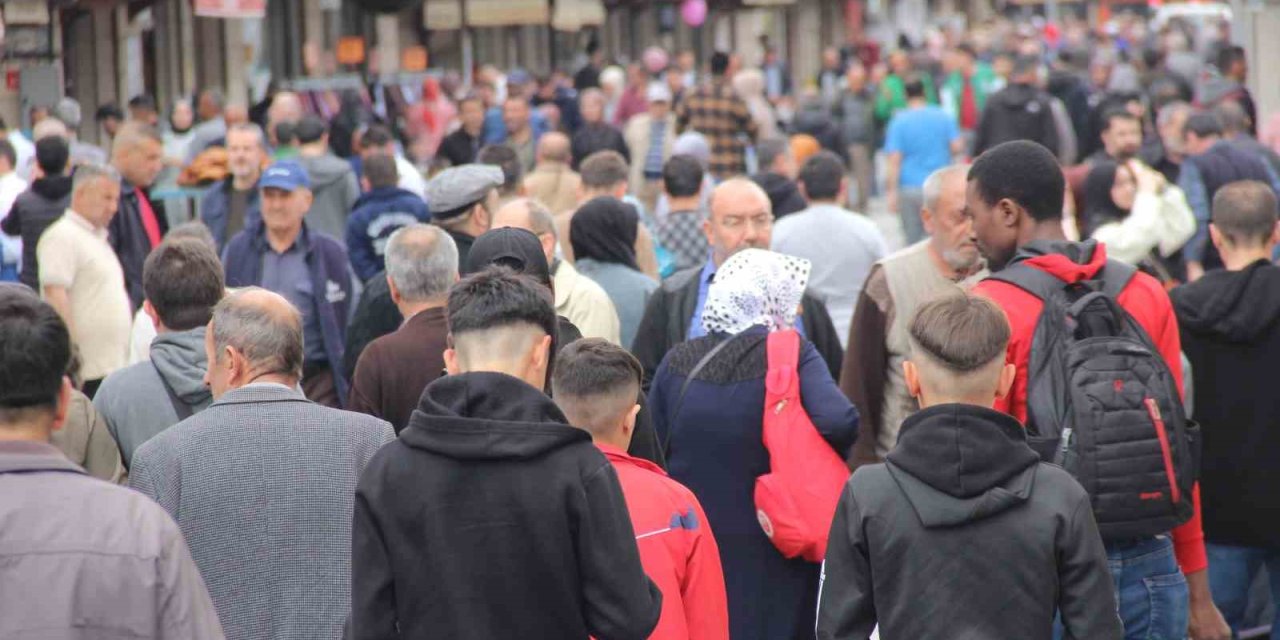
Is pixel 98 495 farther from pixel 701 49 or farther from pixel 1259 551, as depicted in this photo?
pixel 701 49

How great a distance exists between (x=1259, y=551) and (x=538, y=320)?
3.45 m

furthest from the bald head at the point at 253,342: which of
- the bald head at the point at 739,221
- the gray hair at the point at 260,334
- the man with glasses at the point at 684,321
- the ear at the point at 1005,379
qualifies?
the bald head at the point at 739,221

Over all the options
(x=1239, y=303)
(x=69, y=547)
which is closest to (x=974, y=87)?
(x=1239, y=303)

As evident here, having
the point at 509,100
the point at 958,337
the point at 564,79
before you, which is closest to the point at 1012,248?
the point at 958,337

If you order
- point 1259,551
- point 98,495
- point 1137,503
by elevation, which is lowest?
point 1259,551

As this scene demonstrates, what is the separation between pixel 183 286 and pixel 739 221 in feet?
7.68

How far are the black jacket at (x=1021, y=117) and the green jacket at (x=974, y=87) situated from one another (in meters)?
4.86

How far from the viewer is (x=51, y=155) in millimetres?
10570

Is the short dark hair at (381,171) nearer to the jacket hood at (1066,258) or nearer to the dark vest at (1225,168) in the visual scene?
the dark vest at (1225,168)

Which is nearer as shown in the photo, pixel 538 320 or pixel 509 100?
pixel 538 320

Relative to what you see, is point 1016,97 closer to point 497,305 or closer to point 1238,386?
point 1238,386

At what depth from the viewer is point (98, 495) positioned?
3.27 metres

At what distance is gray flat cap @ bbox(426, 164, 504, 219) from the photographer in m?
7.52

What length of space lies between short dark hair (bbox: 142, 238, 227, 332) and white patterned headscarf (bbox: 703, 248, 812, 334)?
1.49m
